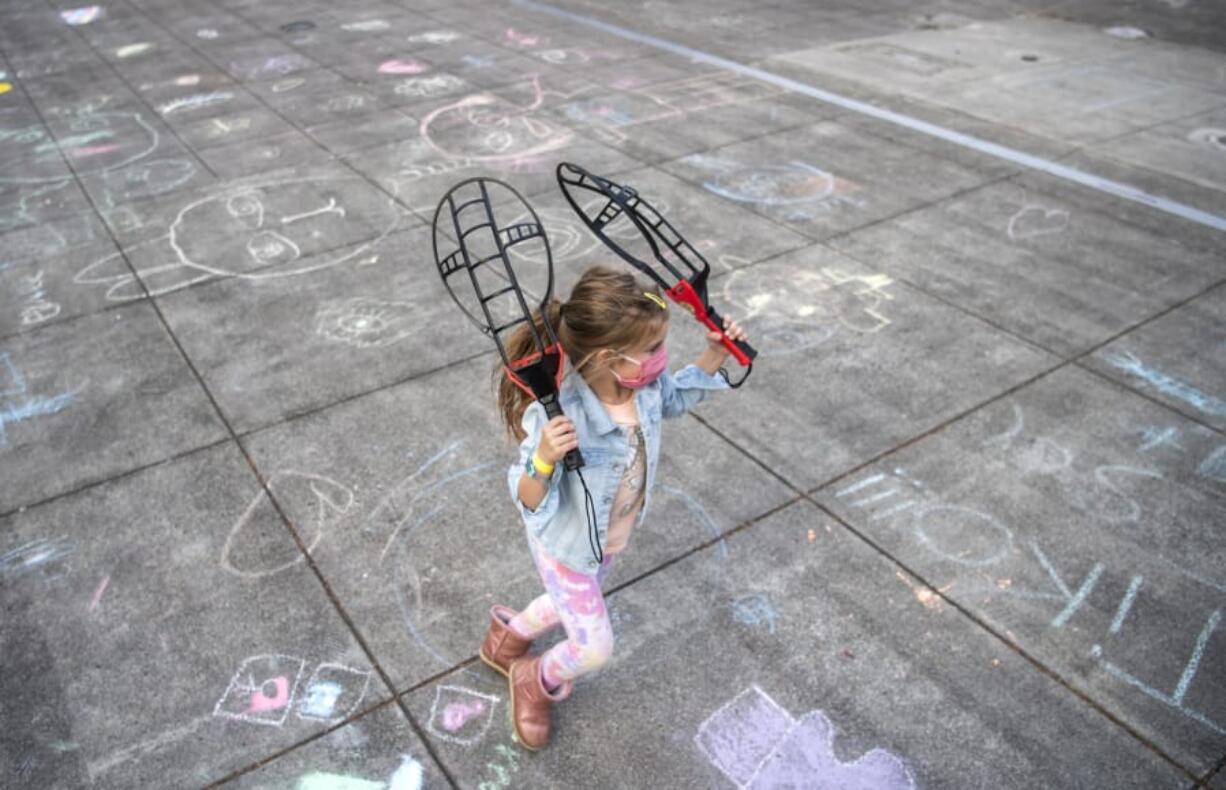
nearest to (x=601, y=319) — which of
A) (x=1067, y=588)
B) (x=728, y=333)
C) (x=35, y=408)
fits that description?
(x=728, y=333)

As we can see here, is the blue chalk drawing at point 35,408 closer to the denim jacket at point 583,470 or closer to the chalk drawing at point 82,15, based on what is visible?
the denim jacket at point 583,470

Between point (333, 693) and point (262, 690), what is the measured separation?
29 centimetres

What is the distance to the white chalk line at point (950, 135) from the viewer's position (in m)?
7.83

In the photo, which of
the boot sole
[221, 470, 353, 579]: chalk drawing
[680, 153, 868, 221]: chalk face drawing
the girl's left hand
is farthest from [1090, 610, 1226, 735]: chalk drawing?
[680, 153, 868, 221]: chalk face drawing

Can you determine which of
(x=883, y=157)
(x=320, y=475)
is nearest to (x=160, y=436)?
(x=320, y=475)

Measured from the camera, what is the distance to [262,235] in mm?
7324

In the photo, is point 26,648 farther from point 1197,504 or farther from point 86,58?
point 86,58

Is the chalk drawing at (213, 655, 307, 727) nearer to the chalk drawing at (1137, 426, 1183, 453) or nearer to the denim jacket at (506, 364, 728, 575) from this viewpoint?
the denim jacket at (506, 364, 728, 575)

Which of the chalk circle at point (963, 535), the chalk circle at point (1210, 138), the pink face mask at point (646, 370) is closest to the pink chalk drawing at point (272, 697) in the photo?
the pink face mask at point (646, 370)

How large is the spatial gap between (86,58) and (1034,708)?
13.7 meters

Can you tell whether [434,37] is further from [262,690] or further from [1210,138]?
[262,690]

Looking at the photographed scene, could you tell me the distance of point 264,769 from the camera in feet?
10.9

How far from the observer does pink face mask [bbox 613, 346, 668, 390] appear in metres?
2.81

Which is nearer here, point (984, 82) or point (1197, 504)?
point (1197, 504)
